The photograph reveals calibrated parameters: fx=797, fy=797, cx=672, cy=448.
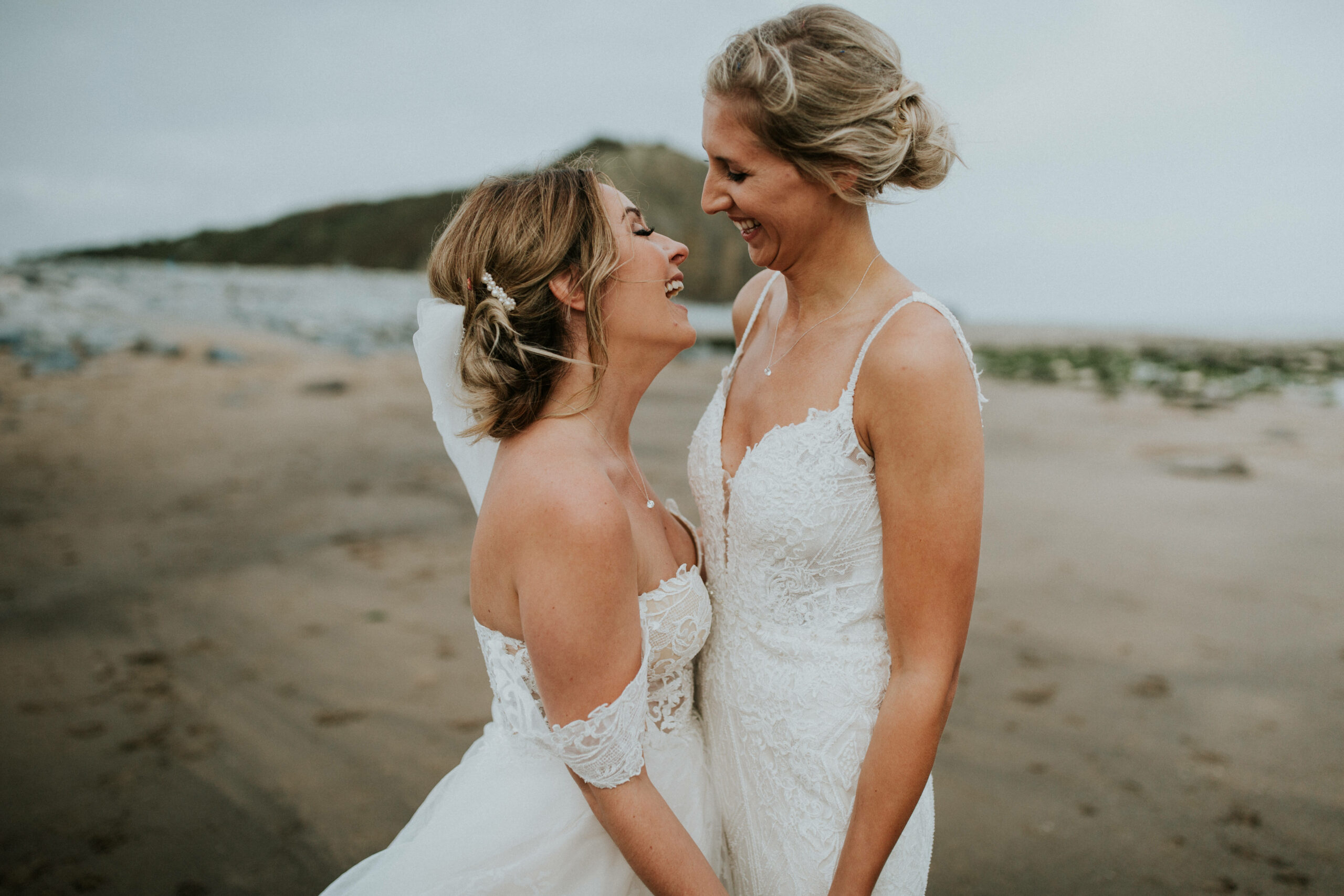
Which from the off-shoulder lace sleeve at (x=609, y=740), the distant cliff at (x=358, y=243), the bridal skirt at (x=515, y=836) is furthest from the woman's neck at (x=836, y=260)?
the distant cliff at (x=358, y=243)

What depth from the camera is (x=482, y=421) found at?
1821 mm

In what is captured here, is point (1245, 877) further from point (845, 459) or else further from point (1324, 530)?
point (1324, 530)

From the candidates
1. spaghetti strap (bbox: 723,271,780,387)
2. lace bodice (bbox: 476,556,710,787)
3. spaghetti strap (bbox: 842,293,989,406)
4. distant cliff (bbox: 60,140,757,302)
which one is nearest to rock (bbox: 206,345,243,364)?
spaghetti strap (bbox: 723,271,780,387)

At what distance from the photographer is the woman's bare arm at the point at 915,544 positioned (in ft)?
5.20

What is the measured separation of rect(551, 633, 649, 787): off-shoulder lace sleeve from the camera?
1.59 metres

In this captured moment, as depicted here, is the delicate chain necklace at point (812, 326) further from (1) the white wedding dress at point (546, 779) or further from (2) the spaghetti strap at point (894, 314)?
(1) the white wedding dress at point (546, 779)

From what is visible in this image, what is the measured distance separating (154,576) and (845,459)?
19.0ft

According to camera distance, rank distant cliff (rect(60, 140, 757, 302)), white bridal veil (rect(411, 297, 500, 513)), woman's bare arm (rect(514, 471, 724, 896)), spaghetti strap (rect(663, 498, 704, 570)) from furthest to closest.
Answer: distant cliff (rect(60, 140, 757, 302)) → spaghetti strap (rect(663, 498, 704, 570)) → white bridal veil (rect(411, 297, 500, 513)) → woman's bare arm (rect(514, 471, 724, 896))

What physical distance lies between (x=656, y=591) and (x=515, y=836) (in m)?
0.64

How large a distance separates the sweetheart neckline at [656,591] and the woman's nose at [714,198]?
33.7 inches

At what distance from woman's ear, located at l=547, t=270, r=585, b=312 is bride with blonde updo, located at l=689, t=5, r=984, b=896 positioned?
0.40m

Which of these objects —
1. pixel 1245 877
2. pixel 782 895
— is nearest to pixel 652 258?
pixel 782 895

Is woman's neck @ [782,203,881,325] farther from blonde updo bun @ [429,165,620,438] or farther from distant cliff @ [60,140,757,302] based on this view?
distant cliff @ [60,140,757,302]

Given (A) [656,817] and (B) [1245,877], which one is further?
(B) [1245,877]
